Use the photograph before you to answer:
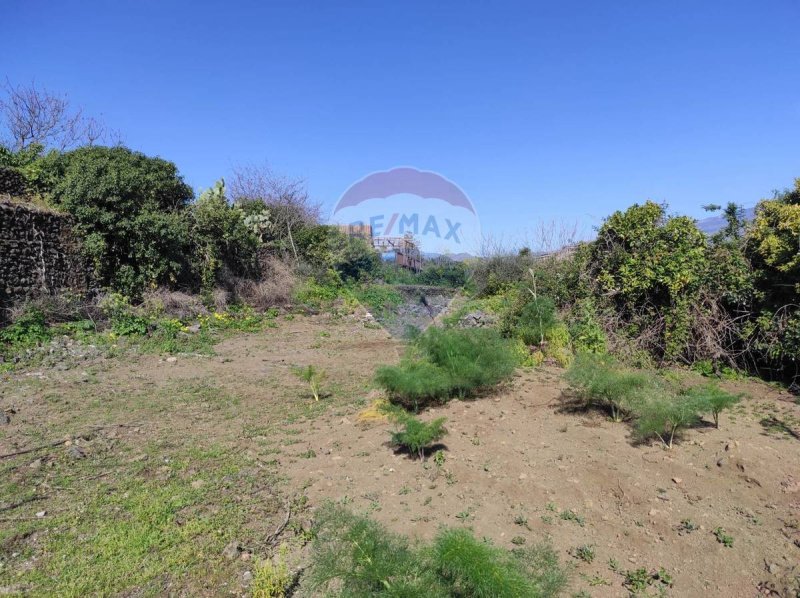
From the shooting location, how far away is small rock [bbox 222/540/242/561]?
9.32 feet

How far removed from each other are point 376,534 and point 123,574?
154cm

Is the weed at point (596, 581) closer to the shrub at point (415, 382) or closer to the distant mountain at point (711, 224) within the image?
the shrub at point (415, 382)

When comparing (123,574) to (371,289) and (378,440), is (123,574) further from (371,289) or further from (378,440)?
(371,289)

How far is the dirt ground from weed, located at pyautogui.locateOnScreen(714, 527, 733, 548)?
0.8 inches

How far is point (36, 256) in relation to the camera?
30.2ft

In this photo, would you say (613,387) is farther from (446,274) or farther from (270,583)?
(446,274)

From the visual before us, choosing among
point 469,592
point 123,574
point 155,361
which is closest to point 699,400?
point 469,592

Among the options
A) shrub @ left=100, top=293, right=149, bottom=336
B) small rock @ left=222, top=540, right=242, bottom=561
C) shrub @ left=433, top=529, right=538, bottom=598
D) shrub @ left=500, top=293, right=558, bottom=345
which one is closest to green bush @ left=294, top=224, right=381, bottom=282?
shrub @ left=100, top=293, right=149, bottom=336

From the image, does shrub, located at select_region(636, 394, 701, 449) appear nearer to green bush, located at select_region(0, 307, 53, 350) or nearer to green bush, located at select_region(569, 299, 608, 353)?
green bush, located at select_region(569, 299, 608, 353)

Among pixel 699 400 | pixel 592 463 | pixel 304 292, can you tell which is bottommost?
pixel 592 463

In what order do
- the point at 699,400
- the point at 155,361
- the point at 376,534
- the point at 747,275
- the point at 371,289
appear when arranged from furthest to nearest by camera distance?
1. the point at 371,289
2. the point at 155,361
3. the point at 747,275
4. the point at 699,400
5. the point at 376,534

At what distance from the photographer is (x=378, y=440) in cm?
447

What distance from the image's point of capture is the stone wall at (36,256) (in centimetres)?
865

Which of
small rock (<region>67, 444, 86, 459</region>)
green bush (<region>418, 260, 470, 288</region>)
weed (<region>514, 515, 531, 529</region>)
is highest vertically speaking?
green bush (<region>418, 260, 470, 288</region>)
